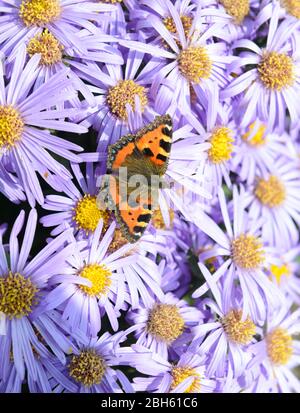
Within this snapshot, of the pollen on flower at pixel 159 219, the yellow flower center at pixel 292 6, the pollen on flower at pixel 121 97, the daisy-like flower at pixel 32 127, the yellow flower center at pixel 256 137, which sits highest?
the yellow flower center at pixel 292 6

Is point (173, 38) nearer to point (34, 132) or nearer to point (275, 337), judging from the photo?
point (34, 132)

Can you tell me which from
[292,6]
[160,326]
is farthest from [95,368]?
[292,6]

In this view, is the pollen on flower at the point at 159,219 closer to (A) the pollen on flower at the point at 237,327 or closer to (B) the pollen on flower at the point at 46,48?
(A) the pollen on flower at the point at 237,327

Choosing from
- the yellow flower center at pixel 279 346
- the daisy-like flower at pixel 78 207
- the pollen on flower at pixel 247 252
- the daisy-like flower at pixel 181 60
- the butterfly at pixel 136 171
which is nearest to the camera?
the butterfly at pixel 136 171

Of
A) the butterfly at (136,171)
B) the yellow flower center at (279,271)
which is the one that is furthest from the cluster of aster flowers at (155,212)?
the yellow flower center at (279,271)

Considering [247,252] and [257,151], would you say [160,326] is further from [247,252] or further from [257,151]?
[257,151]

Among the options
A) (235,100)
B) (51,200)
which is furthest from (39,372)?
(235,100)
